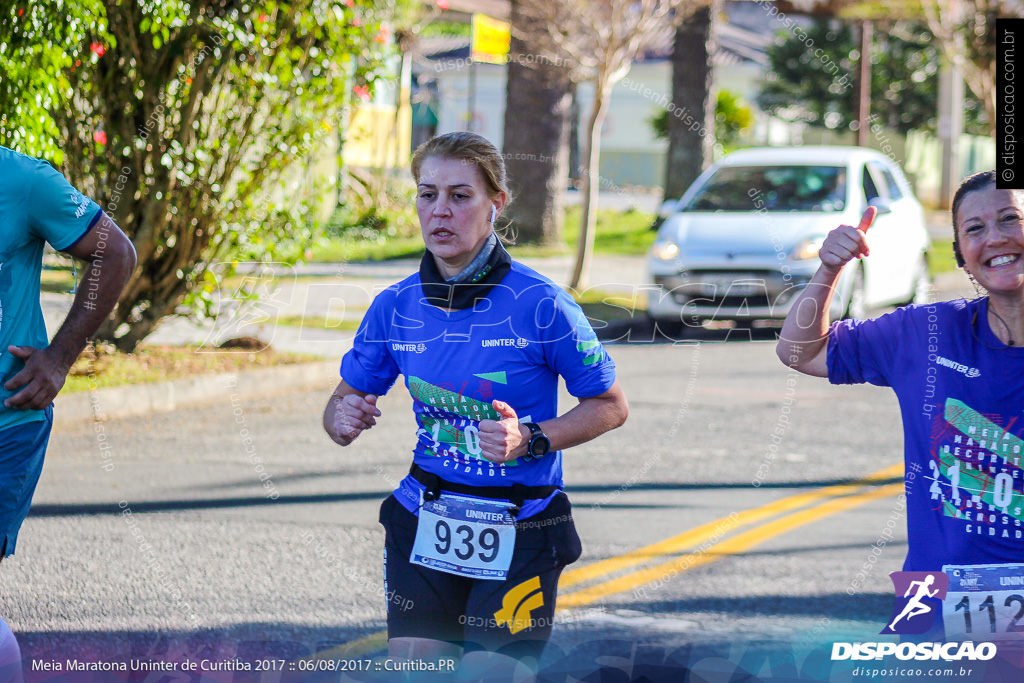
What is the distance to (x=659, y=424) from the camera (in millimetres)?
8812

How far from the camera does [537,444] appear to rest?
3049 millimetres

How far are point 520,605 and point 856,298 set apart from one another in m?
10.2

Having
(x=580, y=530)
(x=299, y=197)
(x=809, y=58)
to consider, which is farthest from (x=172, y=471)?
(x=809, y=58)

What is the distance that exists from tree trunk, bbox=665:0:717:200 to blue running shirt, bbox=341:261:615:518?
17.5 m

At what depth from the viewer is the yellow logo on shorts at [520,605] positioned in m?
3.08

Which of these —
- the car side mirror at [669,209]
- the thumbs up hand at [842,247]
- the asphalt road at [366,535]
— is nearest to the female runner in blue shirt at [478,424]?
the thumbs up hand at [842,247]

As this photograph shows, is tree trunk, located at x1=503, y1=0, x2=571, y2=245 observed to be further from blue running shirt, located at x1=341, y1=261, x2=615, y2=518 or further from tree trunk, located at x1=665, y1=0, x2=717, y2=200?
blue running shirt, located at x1=341, y1=261, x2=615, y2=518

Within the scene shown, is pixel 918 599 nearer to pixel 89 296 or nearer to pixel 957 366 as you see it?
pixel 957 366

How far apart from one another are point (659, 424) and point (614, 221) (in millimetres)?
14304

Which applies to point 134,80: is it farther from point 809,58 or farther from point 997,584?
point 809,58

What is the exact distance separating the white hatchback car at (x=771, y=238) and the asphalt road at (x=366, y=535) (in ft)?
10.1

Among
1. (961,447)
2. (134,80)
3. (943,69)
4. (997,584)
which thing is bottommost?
(997,584)

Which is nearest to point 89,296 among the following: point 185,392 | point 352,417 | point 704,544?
point 352,417

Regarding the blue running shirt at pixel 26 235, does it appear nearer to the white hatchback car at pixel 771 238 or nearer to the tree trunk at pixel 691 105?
the white hatchback car at pixel 771 238
